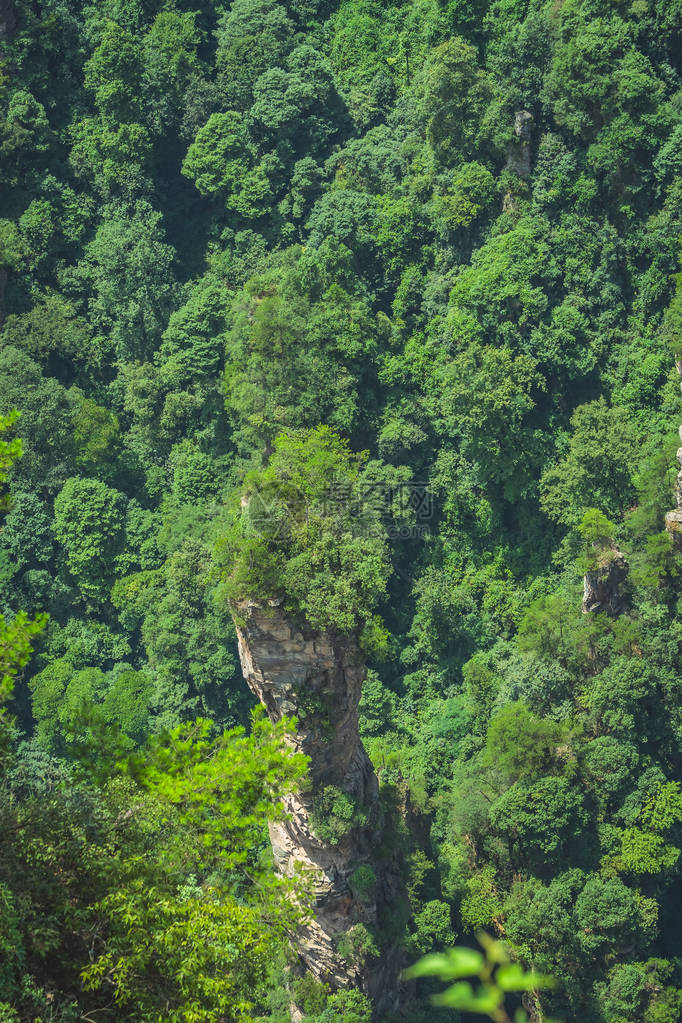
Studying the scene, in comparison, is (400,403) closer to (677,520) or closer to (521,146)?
(521,146)

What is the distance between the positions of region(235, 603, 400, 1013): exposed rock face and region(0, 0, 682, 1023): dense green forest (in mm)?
795

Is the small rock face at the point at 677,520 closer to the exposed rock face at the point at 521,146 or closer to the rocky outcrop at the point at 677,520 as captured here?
the rocky outcrop at the point at 677,520

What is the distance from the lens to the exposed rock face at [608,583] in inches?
1400

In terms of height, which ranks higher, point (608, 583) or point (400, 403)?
point (400, 403)

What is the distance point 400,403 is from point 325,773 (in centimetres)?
1385

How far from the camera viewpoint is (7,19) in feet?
154

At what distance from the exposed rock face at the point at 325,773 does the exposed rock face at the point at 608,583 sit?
742 cm

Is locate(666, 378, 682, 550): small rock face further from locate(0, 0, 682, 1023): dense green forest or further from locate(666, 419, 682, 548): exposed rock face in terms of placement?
locate(0, 0, 682, 1023): dense green forest

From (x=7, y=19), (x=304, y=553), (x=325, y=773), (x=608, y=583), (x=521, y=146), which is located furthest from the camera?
(x=7, y=19)

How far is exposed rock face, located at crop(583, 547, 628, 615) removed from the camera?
35562mm

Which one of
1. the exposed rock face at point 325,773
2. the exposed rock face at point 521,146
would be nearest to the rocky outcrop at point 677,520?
the exposed rock face at point 325,773

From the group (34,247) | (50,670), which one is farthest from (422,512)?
(34,247)

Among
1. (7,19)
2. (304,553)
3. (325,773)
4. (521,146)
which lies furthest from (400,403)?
(7,19)

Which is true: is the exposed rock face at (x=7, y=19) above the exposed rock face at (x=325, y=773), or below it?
above
